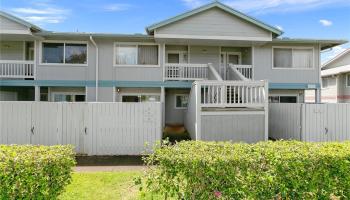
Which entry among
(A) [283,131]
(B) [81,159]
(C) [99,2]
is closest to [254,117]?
(A) [283,131]

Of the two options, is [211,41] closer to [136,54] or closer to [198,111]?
[136,54]

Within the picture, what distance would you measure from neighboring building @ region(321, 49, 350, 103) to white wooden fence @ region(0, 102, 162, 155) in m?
22.1

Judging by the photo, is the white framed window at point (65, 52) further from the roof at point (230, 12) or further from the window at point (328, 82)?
the window at point (328, 82)

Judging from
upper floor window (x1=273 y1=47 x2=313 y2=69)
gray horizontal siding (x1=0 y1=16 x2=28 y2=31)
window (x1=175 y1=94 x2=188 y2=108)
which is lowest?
window (x1=175 y1=94 x2=188 y2=108)

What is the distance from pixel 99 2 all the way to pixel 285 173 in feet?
48.8

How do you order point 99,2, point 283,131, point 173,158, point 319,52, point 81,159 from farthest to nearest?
point 319,52
point 99,2
point 283,131
point 81,159
point 173,158

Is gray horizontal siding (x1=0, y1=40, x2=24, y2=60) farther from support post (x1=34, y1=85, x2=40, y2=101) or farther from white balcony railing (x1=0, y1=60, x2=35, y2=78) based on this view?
support post (x1=34, y1=85, x2=40, y2=101)

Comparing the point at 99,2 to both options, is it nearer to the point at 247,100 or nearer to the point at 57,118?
the point at 57,118

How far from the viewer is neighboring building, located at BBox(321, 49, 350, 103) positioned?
2619 centimetres

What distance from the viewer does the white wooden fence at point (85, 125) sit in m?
10.6

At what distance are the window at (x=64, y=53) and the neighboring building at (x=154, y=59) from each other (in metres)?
0.06

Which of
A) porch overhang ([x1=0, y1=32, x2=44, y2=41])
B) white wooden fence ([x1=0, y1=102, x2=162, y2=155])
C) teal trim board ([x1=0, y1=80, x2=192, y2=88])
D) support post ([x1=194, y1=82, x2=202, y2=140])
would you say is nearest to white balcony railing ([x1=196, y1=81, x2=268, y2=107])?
support post ([x1=194, y1=82, x2=202, y2=140])

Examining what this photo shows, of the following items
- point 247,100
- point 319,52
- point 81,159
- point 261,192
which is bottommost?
point 81,159

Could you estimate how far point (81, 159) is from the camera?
1010 cm
